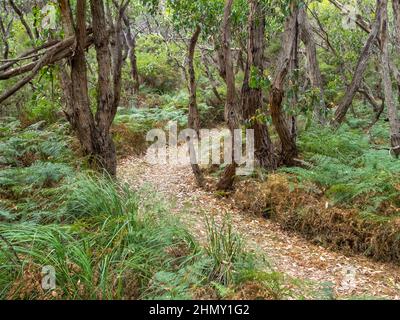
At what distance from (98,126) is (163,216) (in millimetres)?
2301

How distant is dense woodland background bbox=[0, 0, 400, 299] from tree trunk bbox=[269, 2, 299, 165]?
2 cm

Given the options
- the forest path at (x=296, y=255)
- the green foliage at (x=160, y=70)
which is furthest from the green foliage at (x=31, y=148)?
the green foliage at (x=160, y=70)

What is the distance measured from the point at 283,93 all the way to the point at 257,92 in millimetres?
470

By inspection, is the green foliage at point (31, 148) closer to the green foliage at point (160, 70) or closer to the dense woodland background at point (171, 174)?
the dense woodland background at point (171, 174)

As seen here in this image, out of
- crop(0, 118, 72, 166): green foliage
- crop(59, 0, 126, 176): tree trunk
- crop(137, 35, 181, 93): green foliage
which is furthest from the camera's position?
crop(137, 35, 181, 93): green foliage

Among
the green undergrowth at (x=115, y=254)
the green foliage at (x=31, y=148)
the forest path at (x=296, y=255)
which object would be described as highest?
the green foliage at (x=31, y=148)

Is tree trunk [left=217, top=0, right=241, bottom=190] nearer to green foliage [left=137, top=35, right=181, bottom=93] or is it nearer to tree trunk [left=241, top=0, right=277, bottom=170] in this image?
tree trunk [left=241, top=0, right=277, bottom=170]

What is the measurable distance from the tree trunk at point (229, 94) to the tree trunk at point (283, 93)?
705 mm

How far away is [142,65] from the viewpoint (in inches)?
622

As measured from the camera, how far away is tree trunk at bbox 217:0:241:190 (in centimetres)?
652

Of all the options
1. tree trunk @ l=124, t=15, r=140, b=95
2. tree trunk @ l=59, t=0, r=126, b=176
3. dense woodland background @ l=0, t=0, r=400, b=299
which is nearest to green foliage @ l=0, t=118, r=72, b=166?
dense woodland background @ l=0, t=0, r=400, b=299

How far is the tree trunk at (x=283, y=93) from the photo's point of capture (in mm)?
7098

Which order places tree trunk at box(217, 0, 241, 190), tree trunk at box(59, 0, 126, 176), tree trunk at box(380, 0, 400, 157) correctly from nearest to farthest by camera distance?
tree trunk at box(59, 0, 126, 176) < tree trunk at box(217, 0, 241, 190) < tree trunk at box(380, 0, 400, 157)

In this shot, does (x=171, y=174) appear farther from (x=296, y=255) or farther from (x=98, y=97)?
(x=296, y=255)
